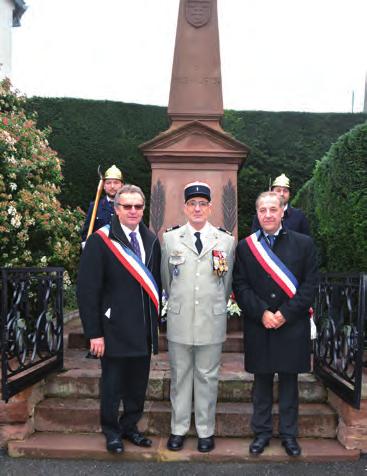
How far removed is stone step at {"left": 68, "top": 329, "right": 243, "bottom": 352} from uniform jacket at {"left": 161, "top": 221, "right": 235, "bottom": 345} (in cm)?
160

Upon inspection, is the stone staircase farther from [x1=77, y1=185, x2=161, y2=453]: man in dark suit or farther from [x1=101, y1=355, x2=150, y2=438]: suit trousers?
[x1=77, y1=185, x2=161, y2=453]: man in dark suit

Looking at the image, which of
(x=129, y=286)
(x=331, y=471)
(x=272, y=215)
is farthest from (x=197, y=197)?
(x=331, y=471)

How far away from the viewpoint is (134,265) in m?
2.95

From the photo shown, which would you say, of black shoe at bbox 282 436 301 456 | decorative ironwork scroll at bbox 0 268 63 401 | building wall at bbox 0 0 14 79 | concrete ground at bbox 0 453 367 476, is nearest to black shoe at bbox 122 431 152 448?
concrete ground at bbox 0 453 367 476

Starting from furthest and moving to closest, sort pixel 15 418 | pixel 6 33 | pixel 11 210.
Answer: pixel 6 33
pixel 11 210
pixel 15 418

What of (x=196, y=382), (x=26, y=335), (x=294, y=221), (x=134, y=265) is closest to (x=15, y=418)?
(x=26, y=335)

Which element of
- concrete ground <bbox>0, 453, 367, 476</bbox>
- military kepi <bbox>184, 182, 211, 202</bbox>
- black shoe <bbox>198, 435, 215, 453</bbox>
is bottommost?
concrete ground <bbox>0, 453, 367, 476</bbox>

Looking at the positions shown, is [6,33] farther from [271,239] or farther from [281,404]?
[281,404]

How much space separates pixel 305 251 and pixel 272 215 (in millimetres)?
310

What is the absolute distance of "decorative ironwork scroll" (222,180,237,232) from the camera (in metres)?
5.49

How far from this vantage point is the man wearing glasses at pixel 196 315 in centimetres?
300

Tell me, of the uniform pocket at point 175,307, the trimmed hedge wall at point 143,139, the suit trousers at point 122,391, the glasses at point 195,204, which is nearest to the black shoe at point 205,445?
the suit trousers at point 122,391

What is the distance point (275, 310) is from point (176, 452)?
1106 millimetres

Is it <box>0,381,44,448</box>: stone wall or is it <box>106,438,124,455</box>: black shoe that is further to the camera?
<box>0,381,44,448</box>: stone wall
